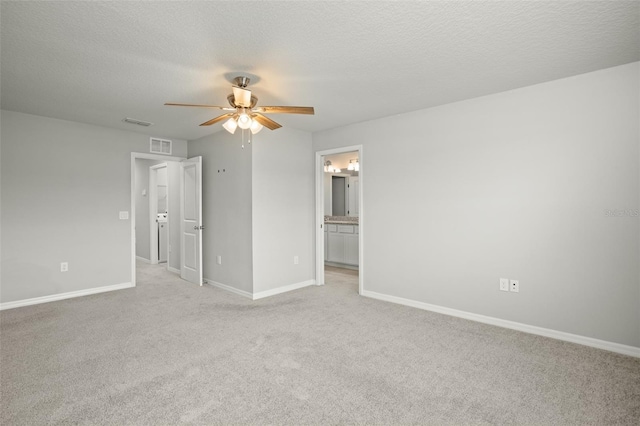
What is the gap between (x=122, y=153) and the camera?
189 inches

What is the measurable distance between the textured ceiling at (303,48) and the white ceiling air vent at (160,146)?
1608 mm

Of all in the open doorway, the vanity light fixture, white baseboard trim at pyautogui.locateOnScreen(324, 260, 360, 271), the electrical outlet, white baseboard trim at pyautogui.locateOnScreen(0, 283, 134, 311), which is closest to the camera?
the electrical outlet

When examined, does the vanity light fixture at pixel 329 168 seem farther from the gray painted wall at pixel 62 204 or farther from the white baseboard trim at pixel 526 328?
the white baseboard trim at pixel 526 328

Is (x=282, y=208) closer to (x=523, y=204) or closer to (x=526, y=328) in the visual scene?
(x=523, y=204)

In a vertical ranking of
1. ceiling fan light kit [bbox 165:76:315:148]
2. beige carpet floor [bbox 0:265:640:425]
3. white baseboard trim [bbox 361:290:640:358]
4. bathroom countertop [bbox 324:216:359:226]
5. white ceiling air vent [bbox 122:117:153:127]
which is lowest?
beige carpet floor [bbox 0:265:640:425]

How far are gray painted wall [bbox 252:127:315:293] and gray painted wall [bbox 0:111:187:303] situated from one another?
2066 millimetres

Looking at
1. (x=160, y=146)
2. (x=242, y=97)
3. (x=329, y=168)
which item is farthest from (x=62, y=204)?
(x=329, y=168)

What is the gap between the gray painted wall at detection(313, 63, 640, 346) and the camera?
2.69 m

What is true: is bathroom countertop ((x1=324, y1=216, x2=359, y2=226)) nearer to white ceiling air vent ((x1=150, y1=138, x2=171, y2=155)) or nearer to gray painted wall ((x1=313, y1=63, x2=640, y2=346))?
gray painted wall ((x1=313, y1=63, x2=640, y2=346))

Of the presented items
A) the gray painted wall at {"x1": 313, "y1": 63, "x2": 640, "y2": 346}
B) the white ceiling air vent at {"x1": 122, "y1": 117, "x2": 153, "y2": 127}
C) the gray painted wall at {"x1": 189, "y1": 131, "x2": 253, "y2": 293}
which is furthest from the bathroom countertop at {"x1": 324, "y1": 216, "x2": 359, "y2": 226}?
the white ceiling air vent at {"x1": 122, "y1": 117, "x2": 153, "y2": 127}

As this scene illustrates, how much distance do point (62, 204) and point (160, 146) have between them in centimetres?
156

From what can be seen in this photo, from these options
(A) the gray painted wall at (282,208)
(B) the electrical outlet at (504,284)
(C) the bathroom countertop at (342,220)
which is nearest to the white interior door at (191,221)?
(A) the gray painted wall at (282,208)

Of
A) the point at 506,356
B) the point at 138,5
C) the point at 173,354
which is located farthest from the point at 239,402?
the point at 138,5

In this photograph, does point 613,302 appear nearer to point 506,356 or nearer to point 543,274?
point 543,274
